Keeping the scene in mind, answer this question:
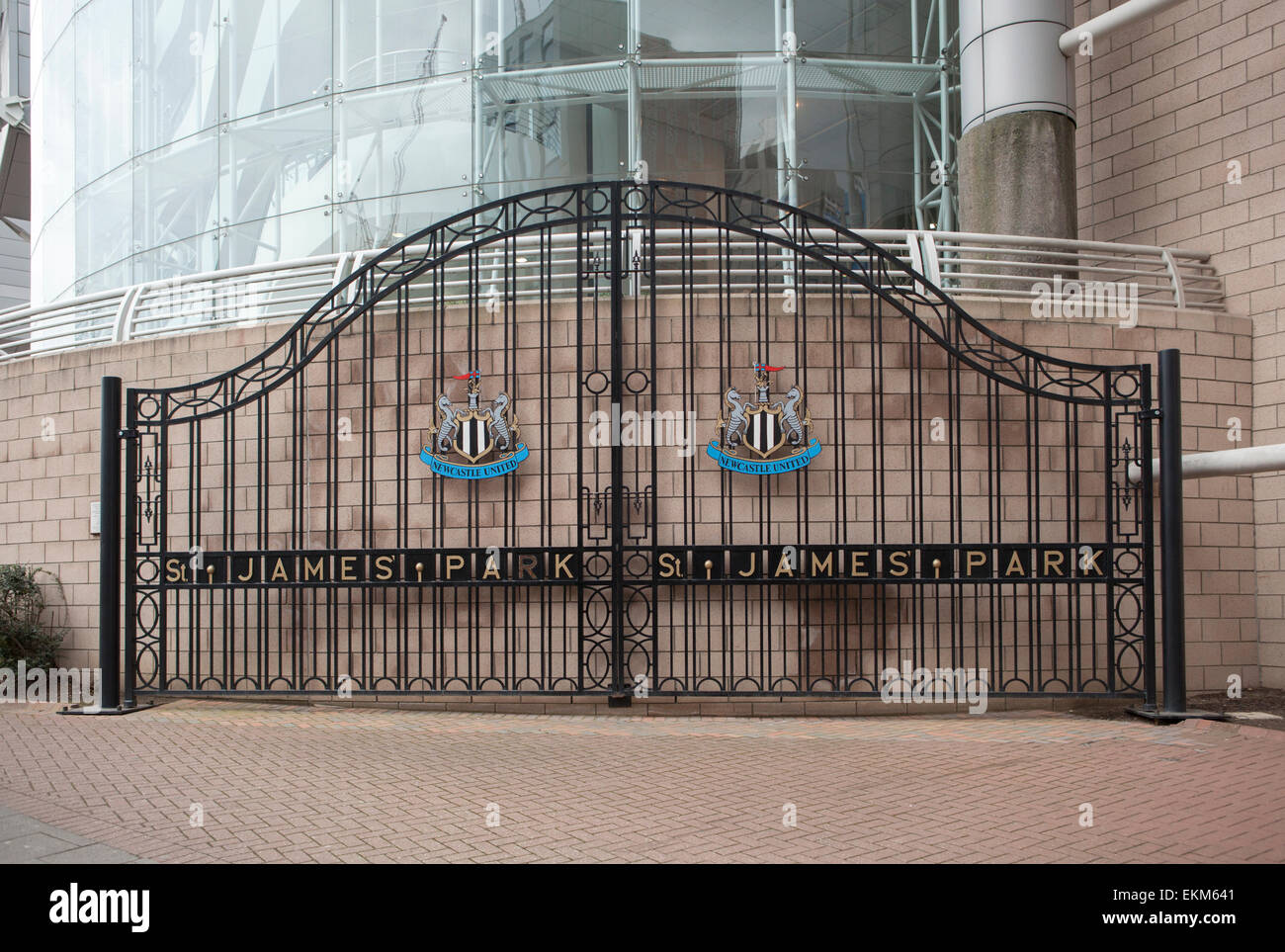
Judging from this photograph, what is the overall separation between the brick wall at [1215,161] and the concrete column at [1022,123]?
1.82ft

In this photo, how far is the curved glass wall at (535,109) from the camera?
12422mm

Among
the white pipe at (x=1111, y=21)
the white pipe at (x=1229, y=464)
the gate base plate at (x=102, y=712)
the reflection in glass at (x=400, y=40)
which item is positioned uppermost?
the reflection in glass at (x=400, y=40)

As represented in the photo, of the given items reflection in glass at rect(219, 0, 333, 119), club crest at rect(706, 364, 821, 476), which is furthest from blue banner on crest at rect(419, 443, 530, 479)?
reflection in glass at rect(219, 0, 333, 119)

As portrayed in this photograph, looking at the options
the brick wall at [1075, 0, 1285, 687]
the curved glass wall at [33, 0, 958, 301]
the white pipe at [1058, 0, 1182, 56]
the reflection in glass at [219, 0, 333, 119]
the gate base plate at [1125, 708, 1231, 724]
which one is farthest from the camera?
the reflection in glass at [219, 0, 333, 119]

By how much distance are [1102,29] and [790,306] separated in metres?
4.80

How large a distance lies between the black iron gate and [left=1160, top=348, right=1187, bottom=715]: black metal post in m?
0.13

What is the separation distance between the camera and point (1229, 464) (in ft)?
25.4

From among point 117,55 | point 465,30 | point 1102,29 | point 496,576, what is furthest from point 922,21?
point 117,55

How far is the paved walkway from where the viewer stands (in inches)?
179

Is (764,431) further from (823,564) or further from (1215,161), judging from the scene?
(1215,161)

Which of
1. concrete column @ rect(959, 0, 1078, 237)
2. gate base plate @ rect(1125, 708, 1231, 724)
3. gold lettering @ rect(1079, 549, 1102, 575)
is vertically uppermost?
concrete column @ rect(959, 0, 1078, 237)

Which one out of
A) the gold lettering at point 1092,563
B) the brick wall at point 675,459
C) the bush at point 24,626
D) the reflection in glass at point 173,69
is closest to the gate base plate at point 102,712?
the brick wall at point 675,459

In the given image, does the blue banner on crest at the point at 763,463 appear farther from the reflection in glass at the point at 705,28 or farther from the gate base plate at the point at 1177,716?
the reflection in glass at the point at 705,28

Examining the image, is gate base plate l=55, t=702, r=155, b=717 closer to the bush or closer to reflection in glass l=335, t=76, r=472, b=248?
the bush
